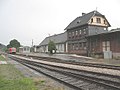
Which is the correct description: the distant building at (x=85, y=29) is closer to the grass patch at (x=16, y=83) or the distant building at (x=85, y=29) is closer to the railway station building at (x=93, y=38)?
the railway station building at (x=93, y=38)

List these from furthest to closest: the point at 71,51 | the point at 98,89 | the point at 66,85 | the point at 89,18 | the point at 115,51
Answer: the point at 71,51 < the point at 89,18 < the point at 115,51 < the point at 66,85 < the point at 98,89

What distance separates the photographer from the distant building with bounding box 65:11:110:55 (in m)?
50.8

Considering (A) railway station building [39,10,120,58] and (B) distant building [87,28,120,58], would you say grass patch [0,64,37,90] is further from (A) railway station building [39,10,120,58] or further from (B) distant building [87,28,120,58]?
(A) railway station building [39,10,120,58]

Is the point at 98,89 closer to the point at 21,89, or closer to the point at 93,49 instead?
the point at 21,89

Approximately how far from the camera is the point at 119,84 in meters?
9.84

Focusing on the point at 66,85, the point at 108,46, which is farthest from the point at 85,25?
the point at 66,85

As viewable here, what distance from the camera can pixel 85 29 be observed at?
169 ft

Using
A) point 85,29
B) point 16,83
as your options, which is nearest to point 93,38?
point 85,29

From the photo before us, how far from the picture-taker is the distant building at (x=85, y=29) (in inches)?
1999

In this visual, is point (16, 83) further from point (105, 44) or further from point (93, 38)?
point (93, 38)

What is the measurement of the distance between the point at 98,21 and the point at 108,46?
14.0 m

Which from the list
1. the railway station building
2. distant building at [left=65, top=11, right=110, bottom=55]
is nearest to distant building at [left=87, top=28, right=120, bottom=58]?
the railway station building

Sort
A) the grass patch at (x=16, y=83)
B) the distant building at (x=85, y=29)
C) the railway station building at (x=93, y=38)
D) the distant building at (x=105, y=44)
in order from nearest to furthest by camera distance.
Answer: the grass patch at (x=16, y=83)
the distant building at (x=105, y=44)
the railway station building at (x=93, y=38)
the distant building at (x=85, y=29)

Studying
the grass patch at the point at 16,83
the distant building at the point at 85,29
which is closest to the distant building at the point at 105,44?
A: the distant building at the point at 85,29
